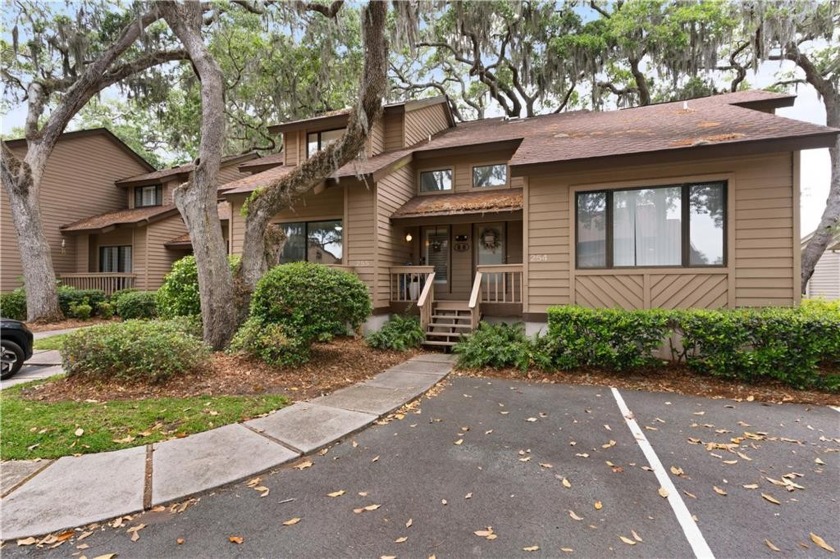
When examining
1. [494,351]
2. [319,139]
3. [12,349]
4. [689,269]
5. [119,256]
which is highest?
[319,139]

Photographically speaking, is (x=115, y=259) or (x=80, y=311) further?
(x=115, y=259)

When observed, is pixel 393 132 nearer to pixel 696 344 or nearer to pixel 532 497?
pixel 696 344

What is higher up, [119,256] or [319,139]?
[319,139]

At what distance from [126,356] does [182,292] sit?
3261mm

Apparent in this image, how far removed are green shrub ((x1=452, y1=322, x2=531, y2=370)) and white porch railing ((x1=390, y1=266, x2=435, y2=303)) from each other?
9.02 feet

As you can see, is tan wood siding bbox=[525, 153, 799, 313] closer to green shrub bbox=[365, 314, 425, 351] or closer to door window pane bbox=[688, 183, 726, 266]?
door window pane bbox=[688, 183, 726, 266]

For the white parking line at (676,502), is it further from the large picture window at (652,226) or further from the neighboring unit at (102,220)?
the neighboring unit at (102,220)

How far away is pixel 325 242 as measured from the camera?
420 inches

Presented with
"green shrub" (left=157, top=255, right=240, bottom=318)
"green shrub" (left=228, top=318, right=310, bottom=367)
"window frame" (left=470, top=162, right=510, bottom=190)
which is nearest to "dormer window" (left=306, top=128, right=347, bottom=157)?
"window frame" (left=470, top=162, right=510, bottom=190)

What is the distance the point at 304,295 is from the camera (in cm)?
628

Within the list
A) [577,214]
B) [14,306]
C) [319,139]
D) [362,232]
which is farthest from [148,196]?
[577,214]

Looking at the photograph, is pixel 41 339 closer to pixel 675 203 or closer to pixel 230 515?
pixel 230 515

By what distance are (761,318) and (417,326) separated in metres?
6.31

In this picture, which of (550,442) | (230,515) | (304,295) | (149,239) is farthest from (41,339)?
(550,442)
